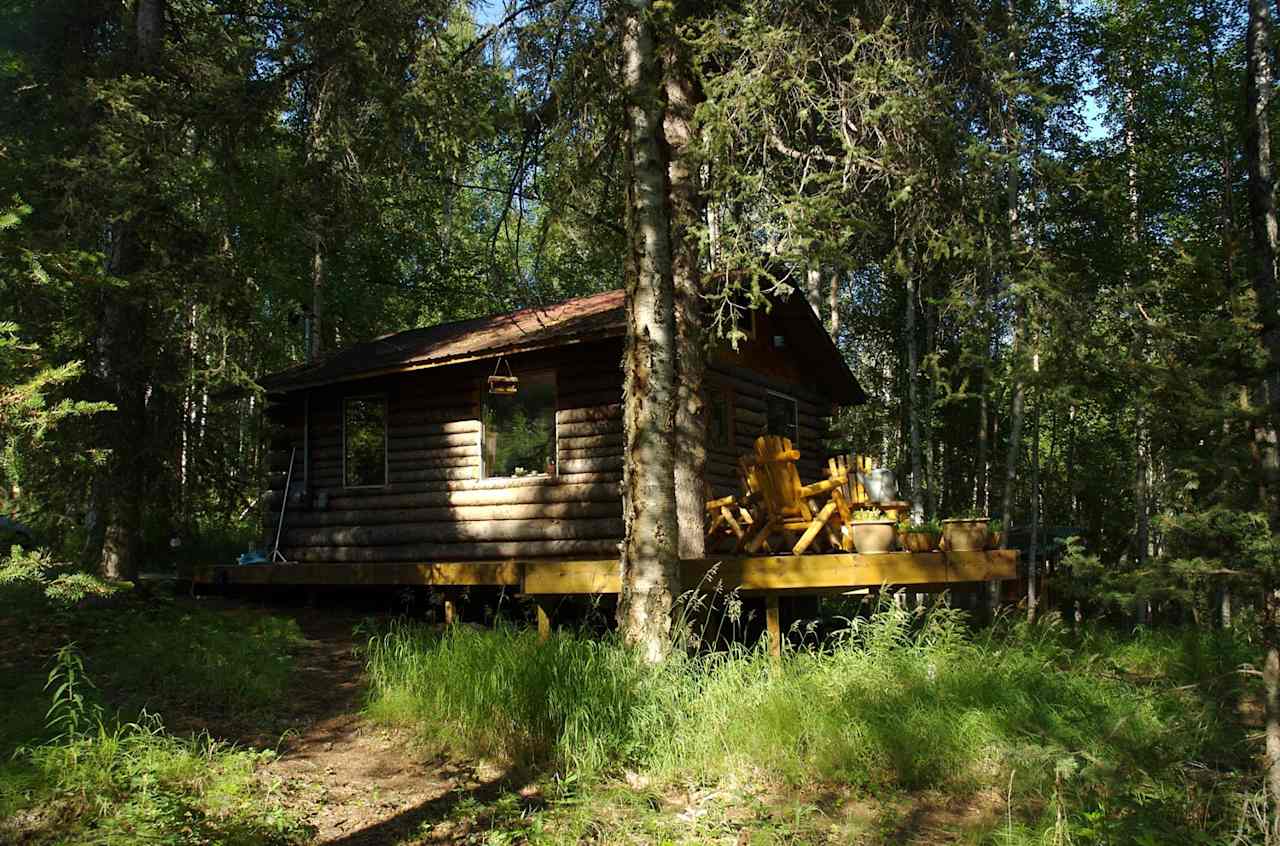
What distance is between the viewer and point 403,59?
30.1ft

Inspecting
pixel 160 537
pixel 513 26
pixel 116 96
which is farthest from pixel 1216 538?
pixel 160 537

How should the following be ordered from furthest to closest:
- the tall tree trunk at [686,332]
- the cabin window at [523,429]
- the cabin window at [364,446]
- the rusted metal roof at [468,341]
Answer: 1. the cabin window at [364,446]
2. the cabin window at [523,429]
3. the rusted metal roof at [468,341]
4. the tall tree trunk at [686,332]

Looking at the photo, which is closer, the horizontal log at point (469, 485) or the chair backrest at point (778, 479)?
the chair backrest at point (778, 479)

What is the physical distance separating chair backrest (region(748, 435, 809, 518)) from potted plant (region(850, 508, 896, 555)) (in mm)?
1127

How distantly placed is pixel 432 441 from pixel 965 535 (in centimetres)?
760

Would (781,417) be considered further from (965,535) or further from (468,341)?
(965,535)

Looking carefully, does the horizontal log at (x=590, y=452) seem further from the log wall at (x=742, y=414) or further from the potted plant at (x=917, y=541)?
the potted plant at (x=917, y=541)

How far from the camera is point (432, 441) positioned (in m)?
13.3

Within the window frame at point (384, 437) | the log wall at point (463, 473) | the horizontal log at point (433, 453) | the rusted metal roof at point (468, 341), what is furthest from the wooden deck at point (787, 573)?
the window frame at point (384, 437)

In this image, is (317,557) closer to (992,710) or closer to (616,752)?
(616,752)

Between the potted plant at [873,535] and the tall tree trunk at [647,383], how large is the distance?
200 centimetres

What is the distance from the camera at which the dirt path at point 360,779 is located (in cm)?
518

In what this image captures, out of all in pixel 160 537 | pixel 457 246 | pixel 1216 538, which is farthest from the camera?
pixel 457 246

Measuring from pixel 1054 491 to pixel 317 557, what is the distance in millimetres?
22839
